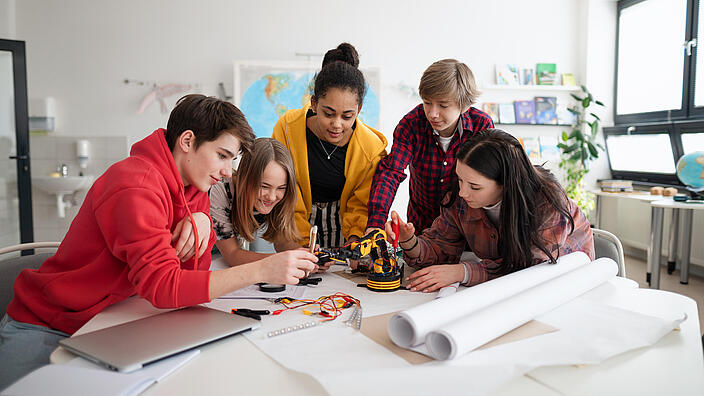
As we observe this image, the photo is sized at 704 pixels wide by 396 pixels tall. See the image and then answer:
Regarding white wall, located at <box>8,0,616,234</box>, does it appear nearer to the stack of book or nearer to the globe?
the stack of book

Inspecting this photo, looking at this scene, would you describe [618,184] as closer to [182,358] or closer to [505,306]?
[505,306]

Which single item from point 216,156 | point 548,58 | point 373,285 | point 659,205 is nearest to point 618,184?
point 659,205

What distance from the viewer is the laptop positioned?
33.9 inches

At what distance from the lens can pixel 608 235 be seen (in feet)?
5.76

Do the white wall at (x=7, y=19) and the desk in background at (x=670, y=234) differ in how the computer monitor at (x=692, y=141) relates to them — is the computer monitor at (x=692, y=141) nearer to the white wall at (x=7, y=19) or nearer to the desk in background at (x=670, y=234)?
the desk in background at (x=670, y=234)

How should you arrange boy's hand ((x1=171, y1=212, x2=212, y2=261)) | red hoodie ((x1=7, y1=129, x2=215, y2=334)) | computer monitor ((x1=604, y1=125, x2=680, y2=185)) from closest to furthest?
red hoodie ((x1=7, y1=129, x2=215, y2=334)) < boy's hand ((x1=171, y1=212, x2=212, y2=261)) < computer monitor ((x1=604, y1=125, x2=680, y2=185))

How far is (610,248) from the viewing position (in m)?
1.73

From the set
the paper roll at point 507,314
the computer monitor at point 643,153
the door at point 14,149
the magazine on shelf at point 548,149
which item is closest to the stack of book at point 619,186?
the computer monitor at point 643,153

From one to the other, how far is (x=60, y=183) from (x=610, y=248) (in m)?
4.25

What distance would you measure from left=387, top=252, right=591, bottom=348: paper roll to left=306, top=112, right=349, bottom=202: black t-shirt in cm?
101

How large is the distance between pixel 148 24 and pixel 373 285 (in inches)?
157

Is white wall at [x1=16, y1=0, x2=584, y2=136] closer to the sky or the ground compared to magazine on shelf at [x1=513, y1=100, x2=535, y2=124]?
closer to the sky

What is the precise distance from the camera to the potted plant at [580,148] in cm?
471

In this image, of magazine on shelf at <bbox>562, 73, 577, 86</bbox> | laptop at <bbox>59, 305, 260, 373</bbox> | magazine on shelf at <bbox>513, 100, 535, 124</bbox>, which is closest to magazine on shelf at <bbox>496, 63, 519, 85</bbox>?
magazine on shelf at <bbox>513, 100, 535, 124</bbox>
